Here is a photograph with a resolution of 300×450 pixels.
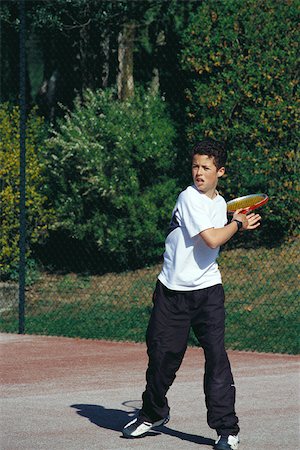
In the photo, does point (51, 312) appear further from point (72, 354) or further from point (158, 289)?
point (158, 289)

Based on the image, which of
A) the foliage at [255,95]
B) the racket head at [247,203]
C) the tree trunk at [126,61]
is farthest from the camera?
the tree trunk at [126,61]

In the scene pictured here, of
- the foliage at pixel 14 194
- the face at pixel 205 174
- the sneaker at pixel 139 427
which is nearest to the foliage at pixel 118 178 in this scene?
the foliage at pixel 14 194

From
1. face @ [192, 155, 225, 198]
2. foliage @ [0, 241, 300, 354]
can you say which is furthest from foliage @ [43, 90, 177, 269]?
face @ [192, 155, 225, 198]

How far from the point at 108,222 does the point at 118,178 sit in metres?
0.60

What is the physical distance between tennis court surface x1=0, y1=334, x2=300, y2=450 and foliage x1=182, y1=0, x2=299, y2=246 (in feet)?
12.4

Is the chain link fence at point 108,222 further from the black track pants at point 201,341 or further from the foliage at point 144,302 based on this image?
the black track pants at point 201,341

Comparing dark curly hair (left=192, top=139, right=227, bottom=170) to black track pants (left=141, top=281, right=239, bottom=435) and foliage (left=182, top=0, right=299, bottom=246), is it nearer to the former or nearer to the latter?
black track pants (left=141, top=281, right=239, bottom=435)

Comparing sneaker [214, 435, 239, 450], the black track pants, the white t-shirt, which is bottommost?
sneaker [214, 435, 239, 450]

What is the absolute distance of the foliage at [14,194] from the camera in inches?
587

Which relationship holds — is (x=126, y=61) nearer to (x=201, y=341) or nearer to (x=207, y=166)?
(x=207, y=166)

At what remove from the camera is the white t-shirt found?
19.6 ft

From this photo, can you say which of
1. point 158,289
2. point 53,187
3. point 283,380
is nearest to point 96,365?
point 283,380

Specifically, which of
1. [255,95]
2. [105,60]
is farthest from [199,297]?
[105,60]

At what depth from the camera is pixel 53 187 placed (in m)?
15.5
